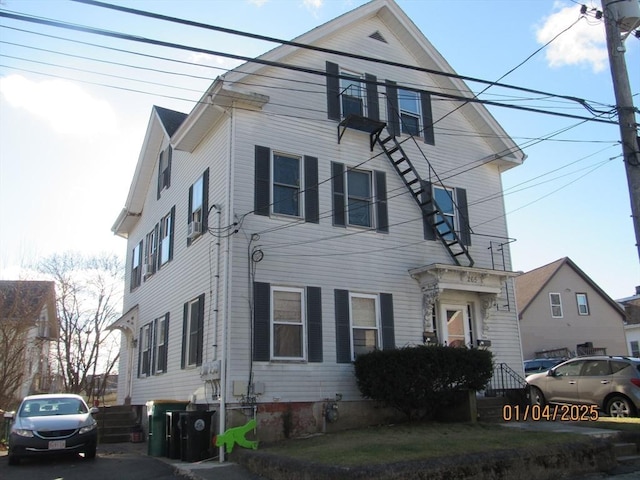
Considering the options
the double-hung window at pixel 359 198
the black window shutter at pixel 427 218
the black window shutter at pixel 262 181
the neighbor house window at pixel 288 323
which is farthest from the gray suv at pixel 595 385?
the black window shutter at pixel 262 181

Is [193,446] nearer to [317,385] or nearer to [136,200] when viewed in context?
[317,385]

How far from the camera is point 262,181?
45.4 ft

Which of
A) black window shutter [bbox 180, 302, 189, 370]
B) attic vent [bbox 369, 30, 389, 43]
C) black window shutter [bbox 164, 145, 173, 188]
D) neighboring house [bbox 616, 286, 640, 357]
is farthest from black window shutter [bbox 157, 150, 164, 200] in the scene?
neighboring house [bbox 616, 286, 640, 357]

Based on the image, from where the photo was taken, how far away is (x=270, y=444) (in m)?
12.0

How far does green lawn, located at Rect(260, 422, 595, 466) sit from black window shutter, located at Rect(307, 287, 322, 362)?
1.86m

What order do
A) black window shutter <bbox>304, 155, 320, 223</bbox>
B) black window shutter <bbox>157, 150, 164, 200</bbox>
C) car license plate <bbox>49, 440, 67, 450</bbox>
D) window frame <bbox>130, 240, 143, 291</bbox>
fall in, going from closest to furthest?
car license plate <bbox>49, 440, 67, 450</bbox>
black window shutter <bbox>304, 155, 320, 223</bbox>
black window shutter <bbox>157, 150, 164, 200</bbox>
window frame <bbox>130, 240, 143, 291</bbox>

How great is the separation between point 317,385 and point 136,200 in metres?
13.3

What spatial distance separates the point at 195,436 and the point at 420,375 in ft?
15.7

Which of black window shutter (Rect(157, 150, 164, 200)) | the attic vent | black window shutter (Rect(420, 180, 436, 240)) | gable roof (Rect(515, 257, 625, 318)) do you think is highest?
the attic vent

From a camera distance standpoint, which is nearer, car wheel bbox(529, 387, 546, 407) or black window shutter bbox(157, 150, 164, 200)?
car wheel bbox(529, 387, 546, 407)

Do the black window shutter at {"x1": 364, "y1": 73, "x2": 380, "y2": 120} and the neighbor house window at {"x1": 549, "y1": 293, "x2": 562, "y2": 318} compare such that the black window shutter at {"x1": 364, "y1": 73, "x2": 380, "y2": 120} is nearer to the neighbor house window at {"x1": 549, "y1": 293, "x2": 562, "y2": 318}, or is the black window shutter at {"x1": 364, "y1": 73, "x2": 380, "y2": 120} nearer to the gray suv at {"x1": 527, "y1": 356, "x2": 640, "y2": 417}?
the gray suv at {"x1": 527, "y1": 356, "x2": 640, "y2": 417}

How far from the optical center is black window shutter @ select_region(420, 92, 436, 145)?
17047mm

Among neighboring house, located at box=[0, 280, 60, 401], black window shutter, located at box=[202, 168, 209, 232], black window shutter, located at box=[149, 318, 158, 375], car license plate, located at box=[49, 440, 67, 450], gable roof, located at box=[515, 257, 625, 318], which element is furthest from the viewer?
gable roof, located at box=[515, 257, 625, 318]

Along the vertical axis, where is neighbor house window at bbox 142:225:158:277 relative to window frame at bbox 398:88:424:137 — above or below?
below
